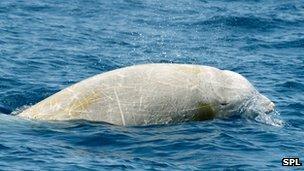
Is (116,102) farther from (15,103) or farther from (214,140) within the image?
(15,103)

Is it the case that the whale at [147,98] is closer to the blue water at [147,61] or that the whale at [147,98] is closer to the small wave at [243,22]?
the blue water at [147,61]

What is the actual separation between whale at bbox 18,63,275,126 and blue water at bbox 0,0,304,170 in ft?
0.68

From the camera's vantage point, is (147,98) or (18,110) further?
(18,110)

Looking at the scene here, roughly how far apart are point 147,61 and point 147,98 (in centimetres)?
811

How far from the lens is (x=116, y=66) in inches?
874

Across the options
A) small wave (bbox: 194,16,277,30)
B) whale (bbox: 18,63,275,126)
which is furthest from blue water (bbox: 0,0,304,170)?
whale (bbox: 18,63,275,126)

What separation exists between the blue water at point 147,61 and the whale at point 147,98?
21 centimetres

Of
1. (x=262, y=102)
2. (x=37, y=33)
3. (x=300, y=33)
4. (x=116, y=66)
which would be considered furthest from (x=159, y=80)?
(x=300, y=33)

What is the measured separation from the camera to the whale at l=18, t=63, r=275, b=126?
14.9 m

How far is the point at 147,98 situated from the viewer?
15031 millimetres

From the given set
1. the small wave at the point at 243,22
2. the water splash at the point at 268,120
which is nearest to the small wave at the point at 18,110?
the water splash at the point at 268,120

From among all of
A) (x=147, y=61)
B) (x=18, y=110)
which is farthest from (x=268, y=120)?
(x=147, y=61)

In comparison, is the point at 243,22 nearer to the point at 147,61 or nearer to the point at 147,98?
the point at 147,61

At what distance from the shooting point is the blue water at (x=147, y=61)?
13.6 metres
